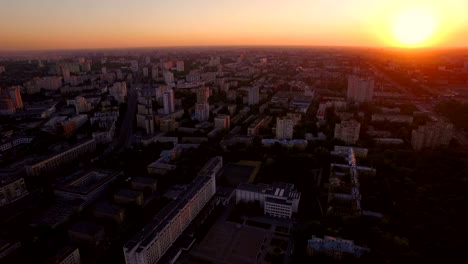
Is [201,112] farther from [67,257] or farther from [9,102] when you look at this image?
[9,102]

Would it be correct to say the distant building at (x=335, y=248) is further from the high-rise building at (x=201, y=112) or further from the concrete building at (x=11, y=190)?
the high-rise building at (x=201, y=112)

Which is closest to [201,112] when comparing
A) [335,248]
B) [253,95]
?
[253,95]

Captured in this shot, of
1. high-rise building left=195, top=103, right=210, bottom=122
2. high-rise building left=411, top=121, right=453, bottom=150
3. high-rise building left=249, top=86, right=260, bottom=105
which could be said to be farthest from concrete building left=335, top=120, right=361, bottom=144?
high-rise building left=249, top=86, right=260, bottom=105

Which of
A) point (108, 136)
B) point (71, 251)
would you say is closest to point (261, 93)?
point (108, 136)

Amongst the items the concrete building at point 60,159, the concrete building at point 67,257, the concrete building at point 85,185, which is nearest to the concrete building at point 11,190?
the concrete building at point 60,159

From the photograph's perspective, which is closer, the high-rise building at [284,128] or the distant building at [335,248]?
the distant building at [335,248]

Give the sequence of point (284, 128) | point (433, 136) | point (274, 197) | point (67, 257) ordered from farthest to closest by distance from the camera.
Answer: point (284, 128)
point (433, 136)
point (274, 197)
point (67, 257)
